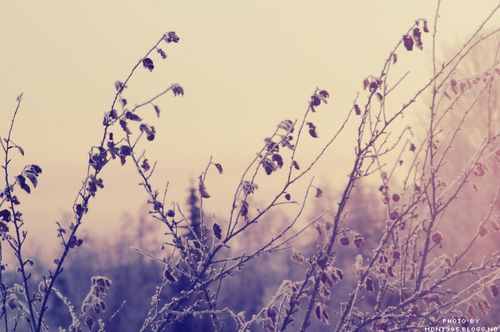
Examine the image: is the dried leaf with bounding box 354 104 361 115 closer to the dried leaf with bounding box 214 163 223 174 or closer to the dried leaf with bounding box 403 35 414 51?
the dried leaf with bounding box 403 35 414 51

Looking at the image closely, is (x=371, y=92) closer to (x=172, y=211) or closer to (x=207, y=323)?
(x=172, y=211)

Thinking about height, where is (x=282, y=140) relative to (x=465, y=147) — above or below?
below

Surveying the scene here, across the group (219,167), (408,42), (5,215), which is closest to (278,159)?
(219,167)


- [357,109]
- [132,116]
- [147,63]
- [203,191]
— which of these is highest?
[147,63]

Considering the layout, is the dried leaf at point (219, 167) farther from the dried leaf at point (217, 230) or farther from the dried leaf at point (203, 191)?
the dried leaf at point (217, 230)

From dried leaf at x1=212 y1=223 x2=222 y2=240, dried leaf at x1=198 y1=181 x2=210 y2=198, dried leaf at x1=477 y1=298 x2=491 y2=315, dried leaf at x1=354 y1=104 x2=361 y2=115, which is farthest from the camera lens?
dried leaf at x1=477 y1=298 x2=491 y2=315

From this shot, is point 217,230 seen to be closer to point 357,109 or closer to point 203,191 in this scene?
point 203,191

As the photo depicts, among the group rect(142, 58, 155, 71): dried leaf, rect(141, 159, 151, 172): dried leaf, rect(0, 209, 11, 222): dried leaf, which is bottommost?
rect(0, 209, 11, 222): dried leaf

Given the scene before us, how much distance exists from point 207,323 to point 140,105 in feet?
55.1

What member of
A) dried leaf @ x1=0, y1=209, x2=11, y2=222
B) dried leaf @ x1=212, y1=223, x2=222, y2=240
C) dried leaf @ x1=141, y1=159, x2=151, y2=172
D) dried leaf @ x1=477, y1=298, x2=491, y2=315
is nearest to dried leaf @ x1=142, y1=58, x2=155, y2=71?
dried leaf @ x1=141, y1=159, x2=151, y2=172

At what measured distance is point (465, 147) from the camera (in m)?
13.1

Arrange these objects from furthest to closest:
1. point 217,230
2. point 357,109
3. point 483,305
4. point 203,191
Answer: point 483,305 < point 357,109 < point 217,230 < point 203,191

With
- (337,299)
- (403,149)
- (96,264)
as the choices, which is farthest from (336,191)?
(403,149)

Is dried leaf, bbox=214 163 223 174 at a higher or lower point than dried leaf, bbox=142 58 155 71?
lower
